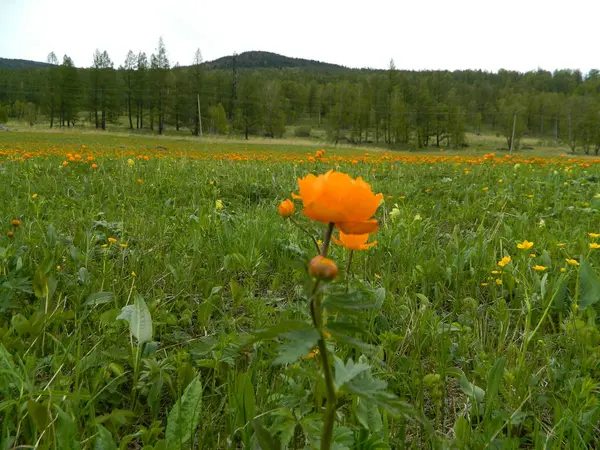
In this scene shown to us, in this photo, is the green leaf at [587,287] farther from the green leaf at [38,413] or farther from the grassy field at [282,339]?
the green leaf at [38,413]

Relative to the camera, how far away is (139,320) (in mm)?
1239

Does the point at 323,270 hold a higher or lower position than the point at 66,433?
higher

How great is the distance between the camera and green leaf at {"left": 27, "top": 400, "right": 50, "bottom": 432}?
79 centimetres

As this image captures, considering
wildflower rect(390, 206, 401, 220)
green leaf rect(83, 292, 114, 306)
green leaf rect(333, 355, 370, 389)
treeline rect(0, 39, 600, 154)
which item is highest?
treeline rect(0, 39, 600, 154)

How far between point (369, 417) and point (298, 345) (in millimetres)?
522

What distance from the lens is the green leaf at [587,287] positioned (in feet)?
5.17

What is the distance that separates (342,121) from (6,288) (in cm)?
6332

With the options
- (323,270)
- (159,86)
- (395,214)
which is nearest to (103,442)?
(323,270)

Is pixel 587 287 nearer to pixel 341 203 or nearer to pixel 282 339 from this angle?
pixel 282 339

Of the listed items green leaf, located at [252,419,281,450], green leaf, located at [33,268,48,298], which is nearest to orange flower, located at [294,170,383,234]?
green leaf, located at [252,419,281,450]

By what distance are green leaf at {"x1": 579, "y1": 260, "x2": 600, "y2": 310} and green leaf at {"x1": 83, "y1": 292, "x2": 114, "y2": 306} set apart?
6.04ft

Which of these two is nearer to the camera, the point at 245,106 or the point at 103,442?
the point at 103,442

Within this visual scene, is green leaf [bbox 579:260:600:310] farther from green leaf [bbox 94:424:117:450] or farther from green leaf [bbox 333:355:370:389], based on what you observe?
green leaf [bbox 94:424:117:450]

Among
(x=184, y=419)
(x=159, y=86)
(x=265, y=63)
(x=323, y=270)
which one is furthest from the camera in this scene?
(x=265, y=63)
